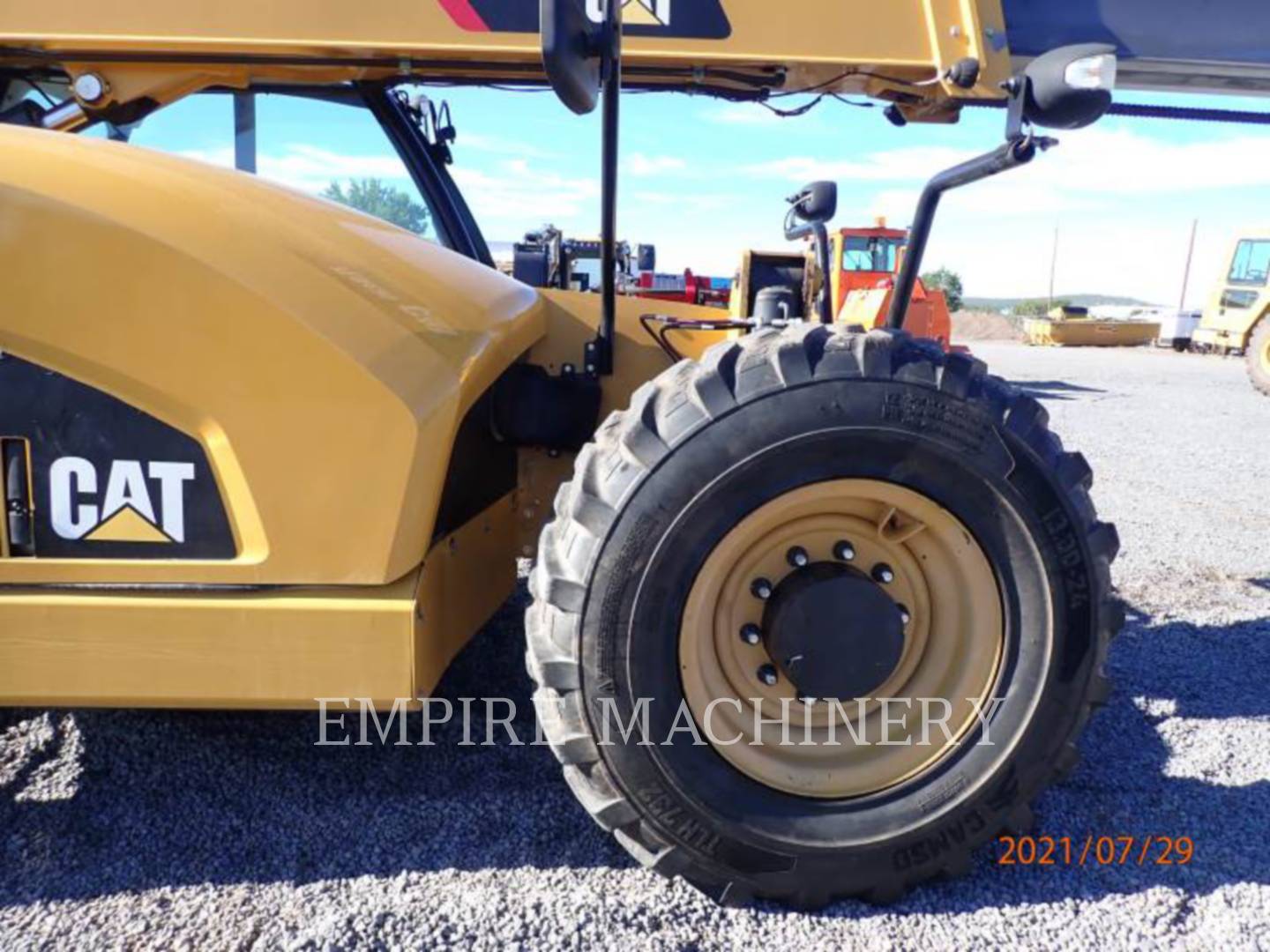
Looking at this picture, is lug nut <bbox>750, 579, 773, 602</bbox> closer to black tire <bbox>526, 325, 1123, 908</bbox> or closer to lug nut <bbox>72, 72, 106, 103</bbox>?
black tire <bbox>526, 325, 1123, 908</bbox>

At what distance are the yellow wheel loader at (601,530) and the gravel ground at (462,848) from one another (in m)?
0.17

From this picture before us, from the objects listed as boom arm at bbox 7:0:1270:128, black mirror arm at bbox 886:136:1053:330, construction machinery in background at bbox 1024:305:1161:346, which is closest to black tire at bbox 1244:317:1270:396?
construction machinery in background at bbox 1024:305:1161:346

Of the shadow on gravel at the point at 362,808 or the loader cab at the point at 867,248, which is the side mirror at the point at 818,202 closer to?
the shadow on gravel at the point at 362,808

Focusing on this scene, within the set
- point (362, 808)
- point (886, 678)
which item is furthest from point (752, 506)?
point (362, 808)

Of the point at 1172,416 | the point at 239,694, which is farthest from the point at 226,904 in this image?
the point at 1172,416

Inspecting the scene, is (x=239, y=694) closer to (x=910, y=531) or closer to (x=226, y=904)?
(x=226, y=904)

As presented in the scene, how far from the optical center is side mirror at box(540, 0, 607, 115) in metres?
1.69

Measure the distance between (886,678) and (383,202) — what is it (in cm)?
207

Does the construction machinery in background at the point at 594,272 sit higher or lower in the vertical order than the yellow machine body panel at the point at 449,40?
lower

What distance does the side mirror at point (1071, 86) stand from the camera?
2.02 meters

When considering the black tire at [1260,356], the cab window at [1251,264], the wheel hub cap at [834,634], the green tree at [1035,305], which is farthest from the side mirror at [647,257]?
the green tree at [1035,305]

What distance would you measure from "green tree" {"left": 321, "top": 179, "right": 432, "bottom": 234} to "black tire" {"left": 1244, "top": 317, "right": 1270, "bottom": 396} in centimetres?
1746

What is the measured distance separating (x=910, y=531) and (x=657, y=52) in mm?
1567

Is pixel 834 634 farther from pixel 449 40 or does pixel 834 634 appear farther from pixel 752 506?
pixel 449 40
